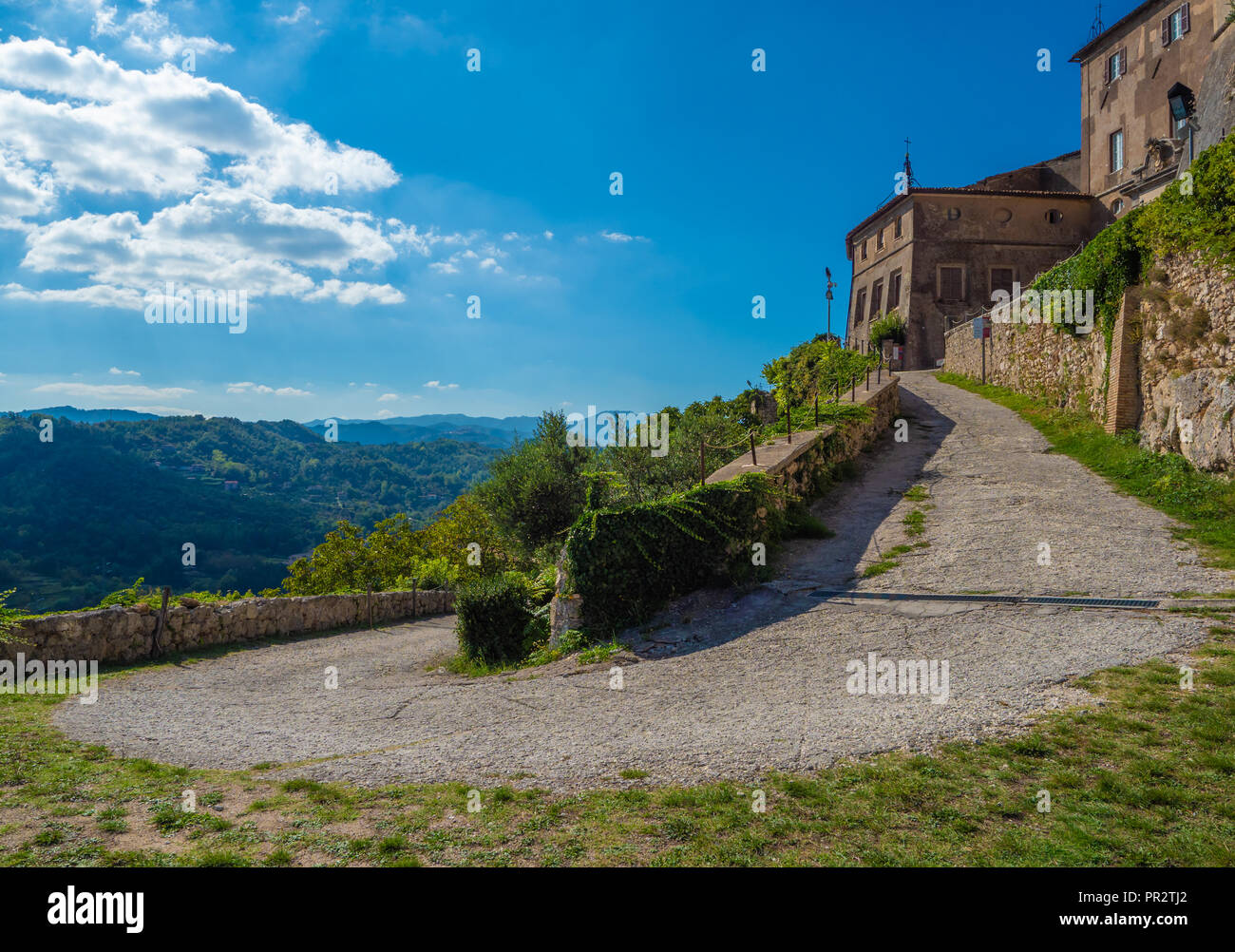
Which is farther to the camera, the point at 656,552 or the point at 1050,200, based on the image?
the point at 1050,200

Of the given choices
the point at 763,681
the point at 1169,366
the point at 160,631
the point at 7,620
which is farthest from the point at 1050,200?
the point at 7,620

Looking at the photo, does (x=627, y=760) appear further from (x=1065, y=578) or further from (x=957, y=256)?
(x=957, y=256)

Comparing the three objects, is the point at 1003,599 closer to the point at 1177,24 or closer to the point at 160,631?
the point at 160,631

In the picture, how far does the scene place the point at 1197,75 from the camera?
29141 millimetres

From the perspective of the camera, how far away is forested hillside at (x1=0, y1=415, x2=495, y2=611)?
78438mm

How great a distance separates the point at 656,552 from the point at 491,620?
3858mm

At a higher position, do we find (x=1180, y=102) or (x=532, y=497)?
(x=1180, y=102)

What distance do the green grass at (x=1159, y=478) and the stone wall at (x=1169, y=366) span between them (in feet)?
0.93

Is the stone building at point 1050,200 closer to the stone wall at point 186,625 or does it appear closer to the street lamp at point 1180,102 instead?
the street lamp at point 1180,102

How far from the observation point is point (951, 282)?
1540 inches

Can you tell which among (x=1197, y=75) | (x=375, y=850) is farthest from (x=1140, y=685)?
(x=1197, y=75)

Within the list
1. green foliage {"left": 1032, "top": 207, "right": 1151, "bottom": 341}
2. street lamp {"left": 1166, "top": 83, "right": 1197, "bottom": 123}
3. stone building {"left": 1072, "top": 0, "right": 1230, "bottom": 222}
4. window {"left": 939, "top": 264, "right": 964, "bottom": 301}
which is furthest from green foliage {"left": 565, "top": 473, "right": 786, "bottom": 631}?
window {"left": 939, "top": 264, "right": 964, "bottom": 301}

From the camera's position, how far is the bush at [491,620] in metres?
11.9

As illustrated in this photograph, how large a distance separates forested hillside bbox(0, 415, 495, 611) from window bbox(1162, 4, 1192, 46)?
39.5m
